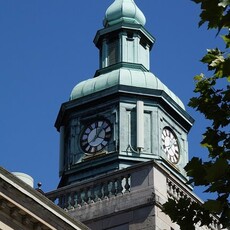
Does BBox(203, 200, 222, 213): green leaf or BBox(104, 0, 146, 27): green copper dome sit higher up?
BBox(104, 0, 146, 27): green copper dome

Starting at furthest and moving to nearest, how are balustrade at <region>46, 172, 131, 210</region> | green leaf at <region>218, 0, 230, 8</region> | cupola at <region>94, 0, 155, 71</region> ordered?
cupola at <region>94, 0, 155, 71</region>, balustrade at <region>46, 172, 131, 210</region>, green leaf at <region>218, 0, 230, 8</region>

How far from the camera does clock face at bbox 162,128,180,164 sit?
37.1m

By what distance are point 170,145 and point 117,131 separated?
82.4 inches

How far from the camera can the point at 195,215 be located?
12.4 m

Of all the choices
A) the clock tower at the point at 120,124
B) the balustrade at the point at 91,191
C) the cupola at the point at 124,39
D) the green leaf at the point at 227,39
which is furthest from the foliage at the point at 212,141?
the cupola at the point at 124,39

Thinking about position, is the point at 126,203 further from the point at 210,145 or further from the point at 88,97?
the point at 210,145

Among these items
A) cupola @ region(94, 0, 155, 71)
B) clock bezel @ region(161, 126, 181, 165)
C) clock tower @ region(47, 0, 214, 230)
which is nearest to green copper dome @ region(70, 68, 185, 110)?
clock tower @ region(47, 0, 214, 230)

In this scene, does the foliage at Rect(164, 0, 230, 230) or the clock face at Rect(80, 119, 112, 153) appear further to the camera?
the clock face at Rect(80, 119, 112, 153)

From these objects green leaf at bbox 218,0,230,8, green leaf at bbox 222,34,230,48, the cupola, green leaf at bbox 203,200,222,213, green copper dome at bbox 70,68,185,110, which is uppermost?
the cupola

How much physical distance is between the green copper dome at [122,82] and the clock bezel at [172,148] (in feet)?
3.87

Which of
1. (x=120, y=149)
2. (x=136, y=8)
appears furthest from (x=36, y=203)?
(x=136, y=8)

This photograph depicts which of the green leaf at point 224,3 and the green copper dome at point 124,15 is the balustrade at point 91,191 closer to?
the green copper dome at point 124,15

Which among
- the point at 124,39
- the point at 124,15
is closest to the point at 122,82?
the point at 124,39

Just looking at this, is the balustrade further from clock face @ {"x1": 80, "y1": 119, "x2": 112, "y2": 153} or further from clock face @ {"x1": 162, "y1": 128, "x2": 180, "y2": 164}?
clock face @ {"x1": 162, "y1": 128, "x2": 180, "y2": 164}
